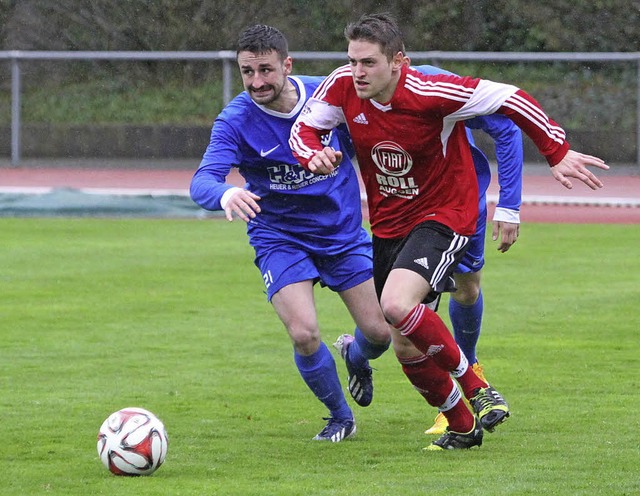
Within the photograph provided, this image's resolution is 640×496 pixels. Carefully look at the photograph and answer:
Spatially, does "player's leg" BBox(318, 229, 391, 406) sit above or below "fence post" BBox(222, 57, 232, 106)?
above

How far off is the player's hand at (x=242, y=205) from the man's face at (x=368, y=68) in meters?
0.63

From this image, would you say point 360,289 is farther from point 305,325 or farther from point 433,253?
point 433,253

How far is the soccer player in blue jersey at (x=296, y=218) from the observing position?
20.0 feet

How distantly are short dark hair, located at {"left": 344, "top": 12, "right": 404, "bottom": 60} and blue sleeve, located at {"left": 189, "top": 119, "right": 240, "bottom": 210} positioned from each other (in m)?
0.83

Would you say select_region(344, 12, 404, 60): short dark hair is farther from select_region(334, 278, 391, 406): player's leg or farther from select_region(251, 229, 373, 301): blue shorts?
select_region(334, 278, 391, 406): player's leg

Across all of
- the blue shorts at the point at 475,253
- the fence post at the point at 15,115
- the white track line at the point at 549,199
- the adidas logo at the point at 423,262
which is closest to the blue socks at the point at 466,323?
the blue shorts at the point at 475,253

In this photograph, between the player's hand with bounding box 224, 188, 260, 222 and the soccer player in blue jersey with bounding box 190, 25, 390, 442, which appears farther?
the soccer player in blue jersey with bounding box 190, 25, 390, 442

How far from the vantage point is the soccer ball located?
210 inches

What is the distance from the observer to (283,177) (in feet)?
20.7

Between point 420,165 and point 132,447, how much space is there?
1669 millimetres

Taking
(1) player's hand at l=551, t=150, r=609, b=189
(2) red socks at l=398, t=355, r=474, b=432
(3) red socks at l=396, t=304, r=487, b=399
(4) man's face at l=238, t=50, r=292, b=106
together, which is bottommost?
(2) red socks at l=398, t=355, r=474, b=432

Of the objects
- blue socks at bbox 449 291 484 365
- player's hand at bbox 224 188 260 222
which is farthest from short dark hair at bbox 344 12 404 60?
blue socks at bbox 449 291 484 365

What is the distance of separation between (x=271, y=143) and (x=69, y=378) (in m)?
2.14

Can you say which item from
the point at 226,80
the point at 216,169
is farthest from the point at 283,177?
the point at 226,80
